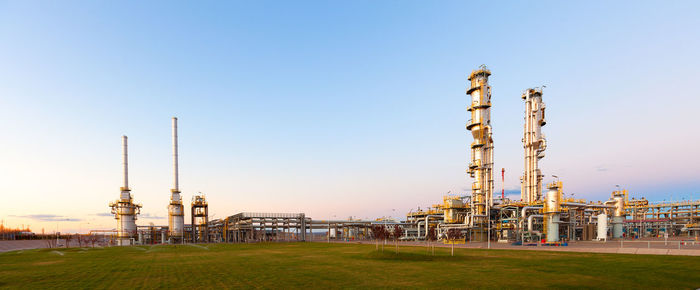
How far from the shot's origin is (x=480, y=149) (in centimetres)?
8725

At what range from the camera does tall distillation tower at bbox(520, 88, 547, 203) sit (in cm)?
9344

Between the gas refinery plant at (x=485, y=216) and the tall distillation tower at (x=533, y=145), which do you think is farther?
the tall distillation tower at (x=533, y=145)

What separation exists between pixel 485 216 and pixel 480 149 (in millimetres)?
16038

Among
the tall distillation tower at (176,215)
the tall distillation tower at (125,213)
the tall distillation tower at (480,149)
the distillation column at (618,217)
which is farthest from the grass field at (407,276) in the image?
the tall distillation tower at (125,213)

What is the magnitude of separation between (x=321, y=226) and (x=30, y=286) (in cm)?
8454

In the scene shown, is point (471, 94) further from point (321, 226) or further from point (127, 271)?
point (127, 271)

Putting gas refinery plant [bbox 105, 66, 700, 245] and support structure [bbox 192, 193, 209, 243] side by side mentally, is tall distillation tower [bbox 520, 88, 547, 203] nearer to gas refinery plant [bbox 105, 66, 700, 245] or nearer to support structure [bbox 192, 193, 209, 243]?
gas refinery plant [bbox 105, 66, 700, 245]

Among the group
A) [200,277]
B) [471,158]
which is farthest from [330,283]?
[471,158]

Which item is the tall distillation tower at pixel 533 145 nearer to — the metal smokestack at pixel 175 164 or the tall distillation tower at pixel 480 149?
the tall distillation tower at pixel 480 149

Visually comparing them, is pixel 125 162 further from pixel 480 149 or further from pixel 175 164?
pixel 480 149

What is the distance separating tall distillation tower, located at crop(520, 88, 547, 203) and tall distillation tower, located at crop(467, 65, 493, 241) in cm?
1446

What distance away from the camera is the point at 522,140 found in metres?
97.9

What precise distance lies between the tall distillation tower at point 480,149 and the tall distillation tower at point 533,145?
1446cm

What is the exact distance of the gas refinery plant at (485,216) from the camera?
240 feet
